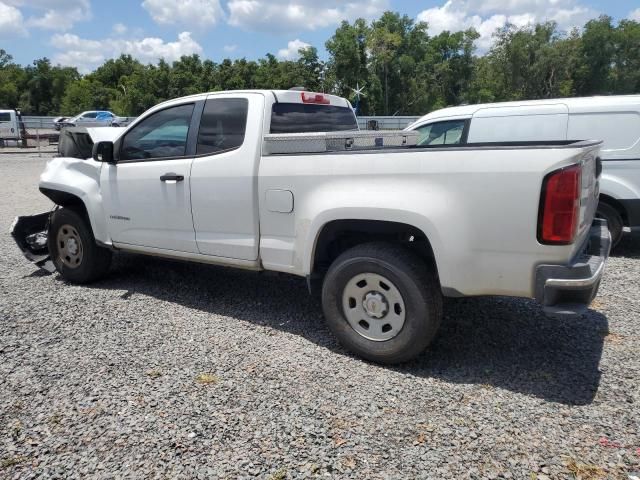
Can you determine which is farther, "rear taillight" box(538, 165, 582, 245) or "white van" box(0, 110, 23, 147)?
"white van" box(0, 110, 23, 147)

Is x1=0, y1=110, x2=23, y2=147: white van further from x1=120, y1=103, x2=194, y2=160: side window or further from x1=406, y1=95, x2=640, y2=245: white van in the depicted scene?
x1=406, y1=95, x2=640, y2=245: white van

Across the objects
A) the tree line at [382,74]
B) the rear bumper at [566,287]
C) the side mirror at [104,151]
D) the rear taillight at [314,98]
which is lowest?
the rear bumper at [566,287]

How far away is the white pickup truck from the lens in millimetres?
2943

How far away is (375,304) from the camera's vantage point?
354cm

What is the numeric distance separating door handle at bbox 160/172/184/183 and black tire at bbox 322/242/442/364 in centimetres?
163

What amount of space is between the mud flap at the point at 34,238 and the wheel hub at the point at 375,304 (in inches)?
155

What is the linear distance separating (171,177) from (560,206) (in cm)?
310

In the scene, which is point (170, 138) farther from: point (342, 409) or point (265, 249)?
point (342, 409)

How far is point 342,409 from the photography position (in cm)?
308

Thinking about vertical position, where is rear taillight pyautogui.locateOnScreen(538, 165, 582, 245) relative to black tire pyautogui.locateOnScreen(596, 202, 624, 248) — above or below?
above

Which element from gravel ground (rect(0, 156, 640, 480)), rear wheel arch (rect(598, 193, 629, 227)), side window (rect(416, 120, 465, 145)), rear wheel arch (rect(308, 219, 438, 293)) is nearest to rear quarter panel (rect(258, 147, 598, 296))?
rear wheel arch (rect(308, 219, 438, 293))

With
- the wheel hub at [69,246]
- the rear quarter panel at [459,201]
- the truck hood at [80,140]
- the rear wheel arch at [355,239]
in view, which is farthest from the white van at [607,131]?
the wheel hub at [69,246]

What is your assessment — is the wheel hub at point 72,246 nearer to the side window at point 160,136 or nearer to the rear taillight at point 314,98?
the side window at point 160,136

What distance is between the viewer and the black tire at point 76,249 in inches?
210
